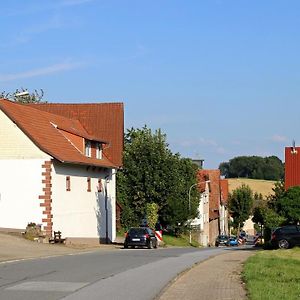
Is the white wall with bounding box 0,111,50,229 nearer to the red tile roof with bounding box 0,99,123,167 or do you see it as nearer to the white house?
the red tile roof with bounding box 0,99,123,167

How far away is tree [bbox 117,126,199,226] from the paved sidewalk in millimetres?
37849

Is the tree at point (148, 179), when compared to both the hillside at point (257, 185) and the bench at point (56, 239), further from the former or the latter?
the hillside at point (257, 185)

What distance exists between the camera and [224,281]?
16812mm

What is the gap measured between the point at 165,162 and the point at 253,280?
4365cm

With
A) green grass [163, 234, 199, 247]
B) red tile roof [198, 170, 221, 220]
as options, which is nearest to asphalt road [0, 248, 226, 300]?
green grass [163, 234, 199, 247]


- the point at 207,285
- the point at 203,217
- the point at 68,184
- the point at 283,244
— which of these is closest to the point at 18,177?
the point at 68,184

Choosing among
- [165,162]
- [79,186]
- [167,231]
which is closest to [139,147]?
[165,162]

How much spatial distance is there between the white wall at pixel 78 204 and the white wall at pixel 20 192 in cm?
109

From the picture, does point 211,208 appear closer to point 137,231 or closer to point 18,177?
point 137,231

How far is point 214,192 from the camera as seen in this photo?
103 metres

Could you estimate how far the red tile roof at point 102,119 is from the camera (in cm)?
5797

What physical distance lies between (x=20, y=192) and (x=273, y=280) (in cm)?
2591

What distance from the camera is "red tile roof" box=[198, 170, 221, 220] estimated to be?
96.6 metres

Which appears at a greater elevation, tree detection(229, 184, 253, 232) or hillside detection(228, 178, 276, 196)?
hillside detection(228, 178, 276, 196)
